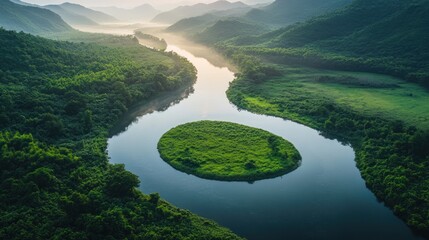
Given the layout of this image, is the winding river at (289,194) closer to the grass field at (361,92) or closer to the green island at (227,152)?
the green island at (227,152)

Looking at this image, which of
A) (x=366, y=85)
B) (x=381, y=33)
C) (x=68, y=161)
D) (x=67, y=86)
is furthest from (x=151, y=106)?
(x=381, y=33)

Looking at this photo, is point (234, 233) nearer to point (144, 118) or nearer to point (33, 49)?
point (144, 118)

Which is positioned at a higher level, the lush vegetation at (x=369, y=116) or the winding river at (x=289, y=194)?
the lush vegetation at (x=369, y=116)

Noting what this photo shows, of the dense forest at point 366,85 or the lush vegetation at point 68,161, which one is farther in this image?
the dense forest at point 366,85

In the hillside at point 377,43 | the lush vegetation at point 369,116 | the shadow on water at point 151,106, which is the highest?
the hillside at point 377,43

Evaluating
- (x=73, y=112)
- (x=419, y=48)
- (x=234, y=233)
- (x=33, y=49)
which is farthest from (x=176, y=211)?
(x=419, y=48)

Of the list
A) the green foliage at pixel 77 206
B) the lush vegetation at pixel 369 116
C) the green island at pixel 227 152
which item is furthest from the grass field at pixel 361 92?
the green foliage at pixel 77 206
